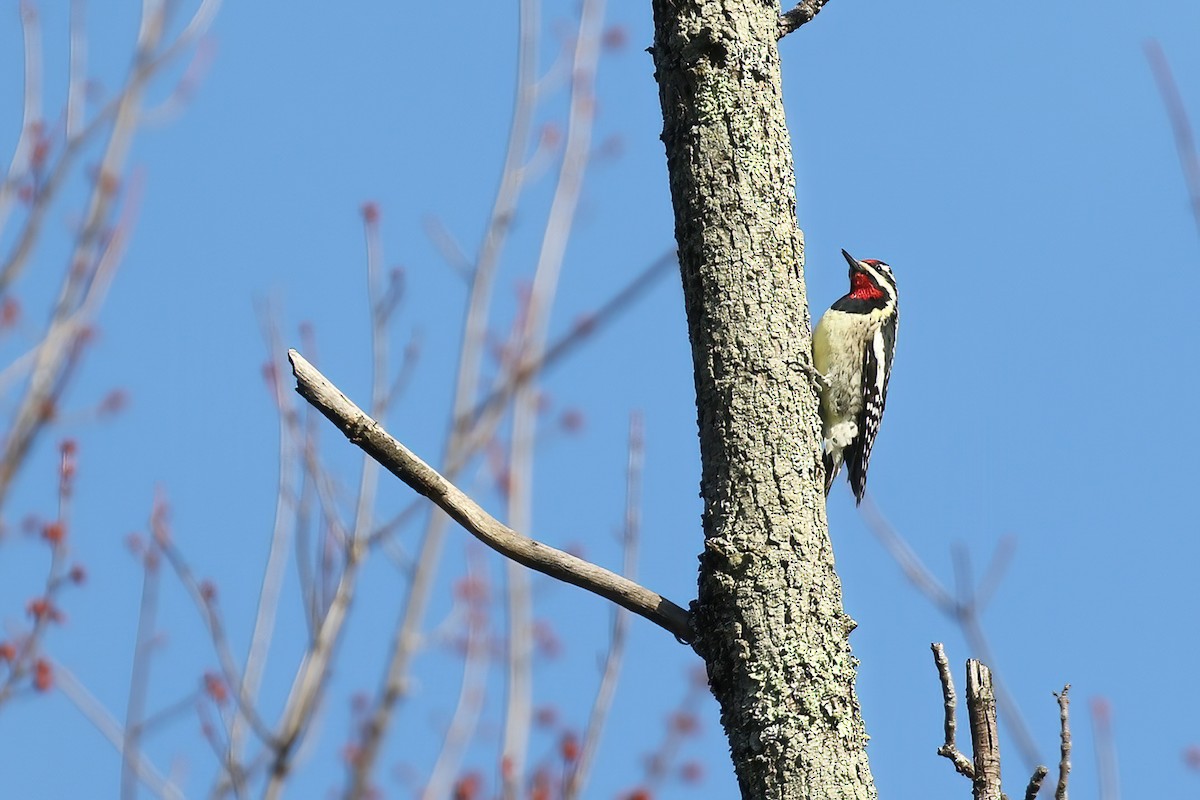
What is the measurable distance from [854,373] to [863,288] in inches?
29.4

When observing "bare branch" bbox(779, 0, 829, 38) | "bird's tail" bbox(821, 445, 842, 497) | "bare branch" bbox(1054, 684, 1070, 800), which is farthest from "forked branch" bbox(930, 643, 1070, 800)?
"bird's tail" bbox(821, 445, 842, 497)

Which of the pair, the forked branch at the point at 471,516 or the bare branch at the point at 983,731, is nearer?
the bare branch at the point at 983,731

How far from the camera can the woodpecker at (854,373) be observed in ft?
17.2

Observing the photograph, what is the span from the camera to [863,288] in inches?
235

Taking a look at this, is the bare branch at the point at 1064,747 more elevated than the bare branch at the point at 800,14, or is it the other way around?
the bare branch at the point at 800,14

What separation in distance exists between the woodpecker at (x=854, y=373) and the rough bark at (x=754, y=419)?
2498 millimetres

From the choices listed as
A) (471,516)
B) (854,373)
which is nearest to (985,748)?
(471,516)

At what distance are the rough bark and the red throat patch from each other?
326 centimetres

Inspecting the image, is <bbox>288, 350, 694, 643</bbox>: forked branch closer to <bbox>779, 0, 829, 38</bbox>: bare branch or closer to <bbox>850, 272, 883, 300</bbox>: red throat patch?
<bbox>779, 0, 829, 38</bbox>: bare branch

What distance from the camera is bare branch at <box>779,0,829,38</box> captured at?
2.79 m

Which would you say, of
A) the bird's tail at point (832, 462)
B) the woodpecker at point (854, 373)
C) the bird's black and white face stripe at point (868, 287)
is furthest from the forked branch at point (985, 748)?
the bird's black and white face stripe at point (868, 287)

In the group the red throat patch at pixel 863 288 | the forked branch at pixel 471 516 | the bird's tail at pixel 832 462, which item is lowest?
the forked branch at pixel 471 516

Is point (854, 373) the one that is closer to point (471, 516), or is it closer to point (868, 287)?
point (868, 287)

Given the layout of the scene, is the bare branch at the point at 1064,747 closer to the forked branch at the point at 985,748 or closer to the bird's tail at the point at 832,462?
the forked branch at the point at 985,748
